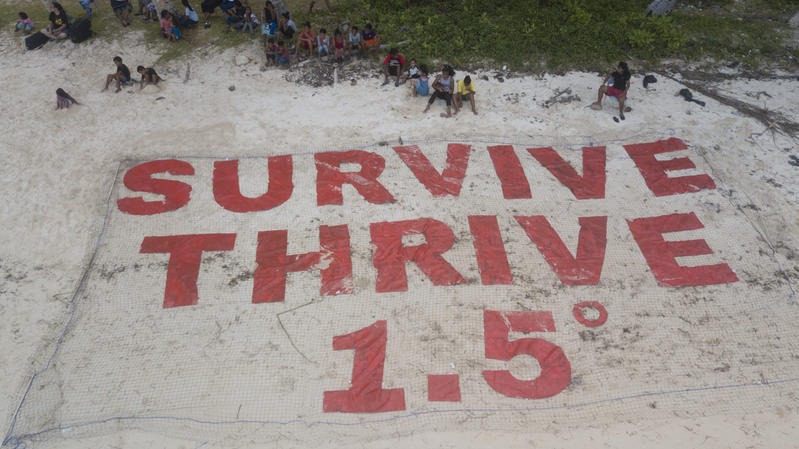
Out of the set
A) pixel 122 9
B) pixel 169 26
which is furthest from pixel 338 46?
pixel 122 9

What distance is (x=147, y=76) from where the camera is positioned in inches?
405

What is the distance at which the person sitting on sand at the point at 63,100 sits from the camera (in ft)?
32.1

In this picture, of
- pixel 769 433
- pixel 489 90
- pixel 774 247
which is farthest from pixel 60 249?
pixel 774 247

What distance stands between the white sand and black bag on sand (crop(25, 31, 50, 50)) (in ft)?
0.63

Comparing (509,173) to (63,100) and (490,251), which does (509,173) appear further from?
(63,100)

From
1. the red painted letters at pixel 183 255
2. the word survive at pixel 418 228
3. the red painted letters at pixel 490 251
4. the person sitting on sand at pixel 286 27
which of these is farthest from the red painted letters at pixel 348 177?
the person sitting on sand at pixel 286 27

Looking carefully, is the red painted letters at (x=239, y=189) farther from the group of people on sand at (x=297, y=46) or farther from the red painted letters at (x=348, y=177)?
the group of people on sand at (x=297, y=46)

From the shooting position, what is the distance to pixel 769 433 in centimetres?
542

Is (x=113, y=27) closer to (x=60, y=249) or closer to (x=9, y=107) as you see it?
(x=9, y=107)

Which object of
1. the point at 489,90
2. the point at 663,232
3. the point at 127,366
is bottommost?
the point at 127,366

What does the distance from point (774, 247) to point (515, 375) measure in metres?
4.33

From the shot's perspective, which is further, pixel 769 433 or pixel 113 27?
pixel 113 27

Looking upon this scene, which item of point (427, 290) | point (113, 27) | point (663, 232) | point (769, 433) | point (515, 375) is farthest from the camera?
point (113, 27)

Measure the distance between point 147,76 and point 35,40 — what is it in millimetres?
3426
